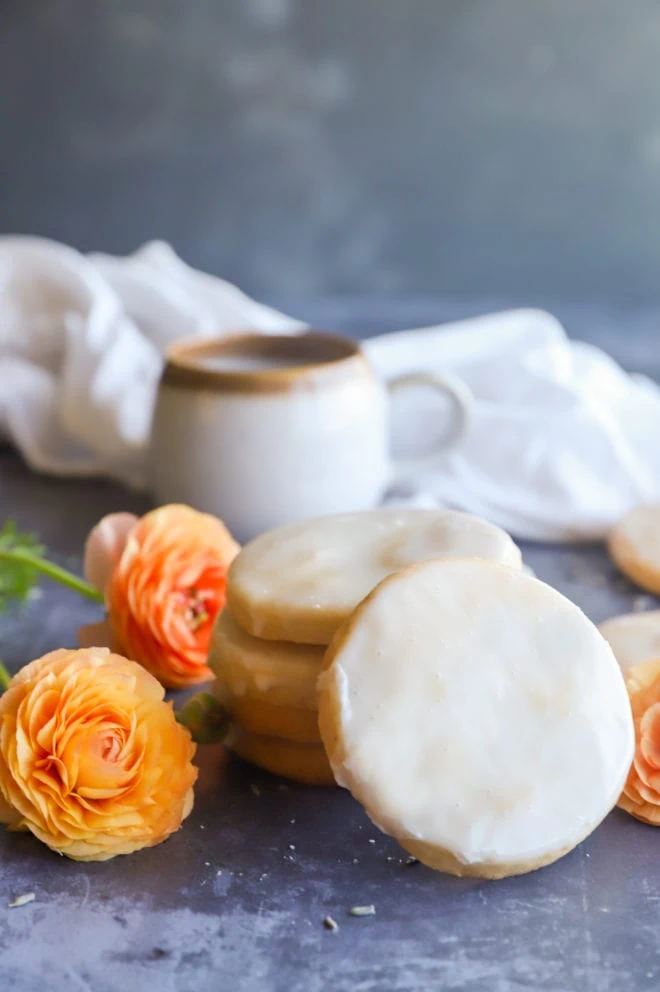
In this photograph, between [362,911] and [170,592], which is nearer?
[362,911]

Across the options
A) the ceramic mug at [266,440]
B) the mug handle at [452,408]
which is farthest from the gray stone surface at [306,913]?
the mug handle at [452,408]

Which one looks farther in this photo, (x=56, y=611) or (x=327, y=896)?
(x=56, y=611)

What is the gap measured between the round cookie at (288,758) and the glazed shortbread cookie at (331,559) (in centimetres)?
6

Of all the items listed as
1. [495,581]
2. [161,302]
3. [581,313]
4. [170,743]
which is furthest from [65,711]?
[581,313]

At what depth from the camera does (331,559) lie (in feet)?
1.60

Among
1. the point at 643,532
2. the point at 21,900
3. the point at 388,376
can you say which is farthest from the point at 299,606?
the point at 388,376

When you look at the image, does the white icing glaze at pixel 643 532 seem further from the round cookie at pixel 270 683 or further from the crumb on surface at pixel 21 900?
the crumb on surface at pixel 21 900

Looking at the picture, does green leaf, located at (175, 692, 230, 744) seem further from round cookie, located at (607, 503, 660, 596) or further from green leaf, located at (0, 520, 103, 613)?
round cookie, located at (607, 503, 660, 596)

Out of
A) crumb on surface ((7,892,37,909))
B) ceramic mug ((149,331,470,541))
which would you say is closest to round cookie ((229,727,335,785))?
crumb on surface ((7,892,37,909))

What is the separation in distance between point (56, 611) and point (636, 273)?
96cm

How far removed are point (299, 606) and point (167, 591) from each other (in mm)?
124

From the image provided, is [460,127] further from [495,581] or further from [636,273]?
[495,581]

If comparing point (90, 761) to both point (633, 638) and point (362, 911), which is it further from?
point (633, 638)

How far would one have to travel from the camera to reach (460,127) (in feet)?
4.44
